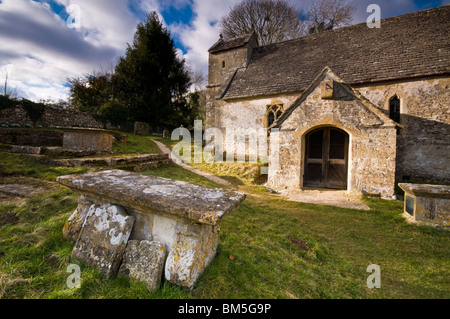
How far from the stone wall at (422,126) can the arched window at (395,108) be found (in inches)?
7.4

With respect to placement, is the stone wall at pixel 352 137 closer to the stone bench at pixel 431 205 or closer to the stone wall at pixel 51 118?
the stone bench at pixel 431 205

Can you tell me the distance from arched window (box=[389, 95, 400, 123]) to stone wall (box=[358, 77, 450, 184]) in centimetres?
19

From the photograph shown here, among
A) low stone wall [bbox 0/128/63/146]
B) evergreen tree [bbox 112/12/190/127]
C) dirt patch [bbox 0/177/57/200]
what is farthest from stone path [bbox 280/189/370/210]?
evergreen tree [bbox 112/12/190/127]

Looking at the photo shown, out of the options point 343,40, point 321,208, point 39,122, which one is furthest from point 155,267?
point 39,122

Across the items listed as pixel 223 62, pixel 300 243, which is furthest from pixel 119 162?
pixel 223 62

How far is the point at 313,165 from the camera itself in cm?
818

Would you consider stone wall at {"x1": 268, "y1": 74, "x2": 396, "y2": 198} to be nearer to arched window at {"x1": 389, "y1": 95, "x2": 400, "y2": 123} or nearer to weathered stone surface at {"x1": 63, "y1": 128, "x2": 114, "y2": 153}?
arched window at {"x1": 389, "y1": 95, "x2": 400, "y2": 123}

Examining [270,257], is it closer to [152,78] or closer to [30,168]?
[30,168]

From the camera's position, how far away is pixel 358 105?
664cm

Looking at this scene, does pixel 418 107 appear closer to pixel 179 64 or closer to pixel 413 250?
pixel 413 250

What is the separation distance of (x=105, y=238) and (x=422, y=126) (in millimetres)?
12869

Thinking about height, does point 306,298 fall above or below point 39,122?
below

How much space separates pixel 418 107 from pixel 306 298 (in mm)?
11509
